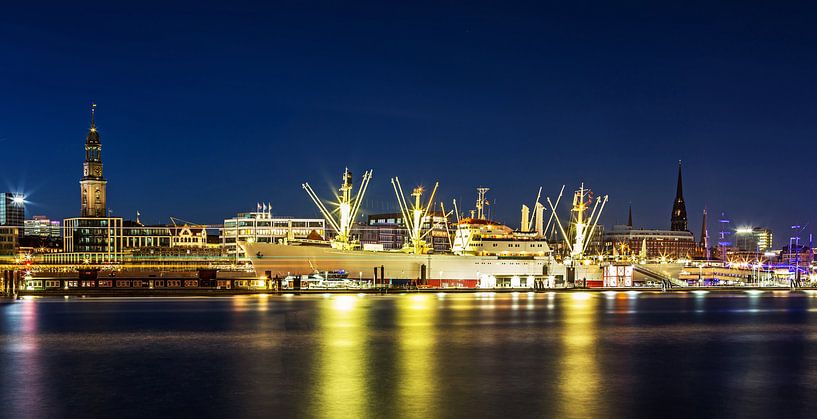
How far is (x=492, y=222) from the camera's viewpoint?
13450 centimetres

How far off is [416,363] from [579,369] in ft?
22.4

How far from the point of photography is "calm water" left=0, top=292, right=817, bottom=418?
2664 centimetres

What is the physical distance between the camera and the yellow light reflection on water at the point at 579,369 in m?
26.7

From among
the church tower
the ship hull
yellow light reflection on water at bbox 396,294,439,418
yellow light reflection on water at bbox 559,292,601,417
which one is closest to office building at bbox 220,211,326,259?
the church tower

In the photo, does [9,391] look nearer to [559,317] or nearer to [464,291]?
[559,317]

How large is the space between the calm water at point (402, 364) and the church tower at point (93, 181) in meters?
101

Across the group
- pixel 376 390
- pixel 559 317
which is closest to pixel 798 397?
pixel 376 390

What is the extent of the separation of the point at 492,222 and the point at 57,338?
310ft

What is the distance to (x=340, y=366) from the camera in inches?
1375

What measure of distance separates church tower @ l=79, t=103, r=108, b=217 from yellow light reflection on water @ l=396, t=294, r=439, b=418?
375ft

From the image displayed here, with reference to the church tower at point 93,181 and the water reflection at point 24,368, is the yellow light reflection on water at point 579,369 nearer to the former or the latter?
the water reflection at point 24,368

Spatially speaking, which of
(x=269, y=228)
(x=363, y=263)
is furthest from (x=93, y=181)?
(x=363, y=263)

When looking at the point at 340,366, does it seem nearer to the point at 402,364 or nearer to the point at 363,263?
the point at 402,364

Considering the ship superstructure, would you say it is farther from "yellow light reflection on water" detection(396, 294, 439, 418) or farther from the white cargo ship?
"yellow light reflection on water" detection(396, 294, 439, 418)
